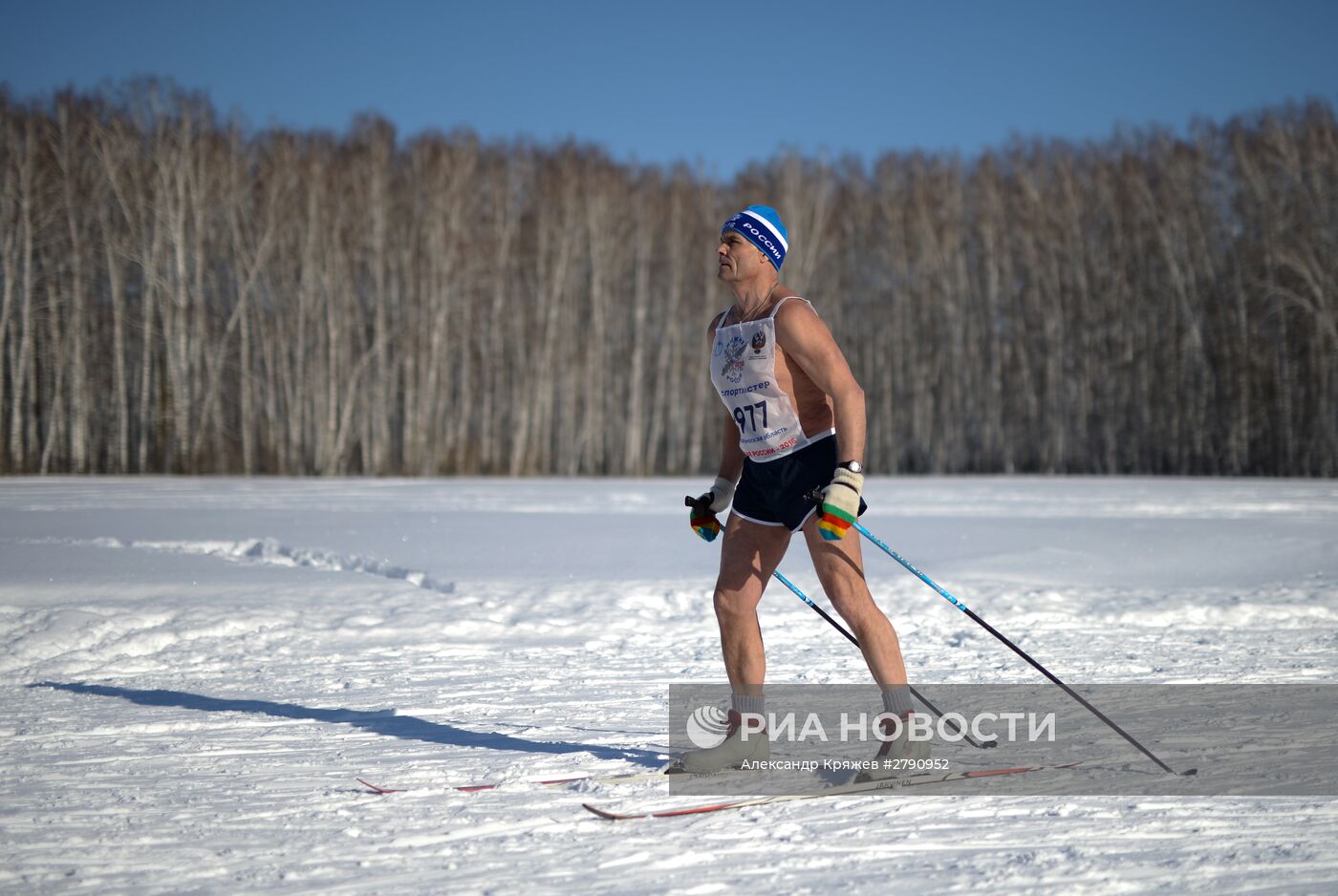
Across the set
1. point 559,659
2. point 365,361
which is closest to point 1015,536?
point 559,659

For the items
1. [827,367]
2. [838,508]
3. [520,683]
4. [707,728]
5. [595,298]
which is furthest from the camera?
[595,298]

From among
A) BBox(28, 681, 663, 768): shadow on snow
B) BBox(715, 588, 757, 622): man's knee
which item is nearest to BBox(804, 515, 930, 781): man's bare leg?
BBox(715, 588, 757, 622): man's knee

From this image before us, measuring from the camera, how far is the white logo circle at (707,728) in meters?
4.26

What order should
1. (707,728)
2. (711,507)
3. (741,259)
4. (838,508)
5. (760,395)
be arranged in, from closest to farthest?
1. (838,508)
2. (760,395)
3. (741,259)
4. (711,507)
5. (707,728)

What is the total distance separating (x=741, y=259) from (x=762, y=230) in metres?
0.13

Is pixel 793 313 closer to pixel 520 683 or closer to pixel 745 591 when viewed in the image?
pixel 745 591

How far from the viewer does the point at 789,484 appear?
3.90 m

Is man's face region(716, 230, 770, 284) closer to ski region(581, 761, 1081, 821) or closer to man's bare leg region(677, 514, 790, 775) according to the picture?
man's bare leg region(677, 514, 790, 775)

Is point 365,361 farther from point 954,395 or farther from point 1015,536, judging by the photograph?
point 1015,536

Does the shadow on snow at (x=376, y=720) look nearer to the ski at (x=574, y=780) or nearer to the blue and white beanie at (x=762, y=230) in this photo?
the ski at (x=574, y=780)

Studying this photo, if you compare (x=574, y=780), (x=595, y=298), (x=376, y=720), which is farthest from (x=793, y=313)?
(x=595, y=298)

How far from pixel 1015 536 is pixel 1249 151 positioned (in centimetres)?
2833

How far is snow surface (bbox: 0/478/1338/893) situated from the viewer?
2.98 m

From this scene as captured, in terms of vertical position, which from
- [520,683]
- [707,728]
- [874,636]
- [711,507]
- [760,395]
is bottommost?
[520,683]
